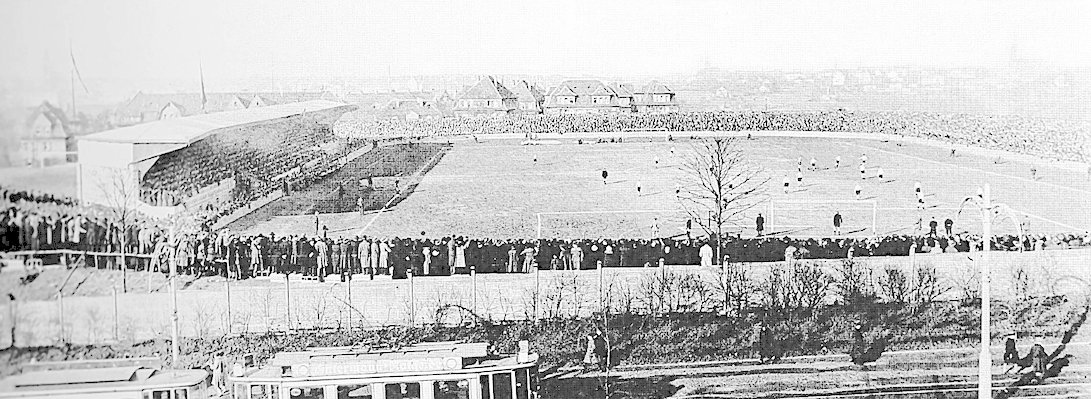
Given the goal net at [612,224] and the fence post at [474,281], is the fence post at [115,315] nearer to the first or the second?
the fence post at [474,281]

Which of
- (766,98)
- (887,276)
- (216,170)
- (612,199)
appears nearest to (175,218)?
(216,170)

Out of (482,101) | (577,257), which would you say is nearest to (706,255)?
(577,257)

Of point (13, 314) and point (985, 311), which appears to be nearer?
point (13, 314)

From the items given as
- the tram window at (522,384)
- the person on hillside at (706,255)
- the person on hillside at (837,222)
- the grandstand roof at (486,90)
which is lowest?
the tram window at (522,384)

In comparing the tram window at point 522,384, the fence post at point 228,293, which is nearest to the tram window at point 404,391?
the tram window at point 522,384

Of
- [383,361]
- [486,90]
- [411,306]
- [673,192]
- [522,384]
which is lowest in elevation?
[522,384]

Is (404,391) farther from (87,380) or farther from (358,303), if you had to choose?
(87,380)

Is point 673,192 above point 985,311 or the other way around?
above
